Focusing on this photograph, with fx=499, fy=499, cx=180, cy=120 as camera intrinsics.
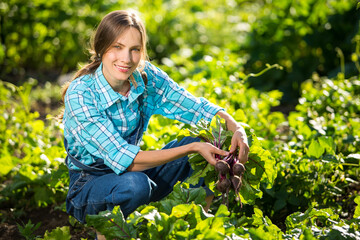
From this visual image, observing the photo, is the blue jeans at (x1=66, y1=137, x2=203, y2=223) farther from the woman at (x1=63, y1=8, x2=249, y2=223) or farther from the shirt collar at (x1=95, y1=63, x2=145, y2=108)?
the shirt collar at (x1=95, y1=63, x2=145, y2=108)

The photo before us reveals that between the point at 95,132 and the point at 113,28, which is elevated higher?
the point at 113,28

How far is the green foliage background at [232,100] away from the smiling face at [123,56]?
20.5 inches

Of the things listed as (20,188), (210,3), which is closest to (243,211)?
(20,188)

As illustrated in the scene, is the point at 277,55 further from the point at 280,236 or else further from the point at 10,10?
the point at 280,236

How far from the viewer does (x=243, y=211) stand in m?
2.73

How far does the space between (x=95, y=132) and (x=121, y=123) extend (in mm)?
247

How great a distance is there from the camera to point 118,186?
231 cm

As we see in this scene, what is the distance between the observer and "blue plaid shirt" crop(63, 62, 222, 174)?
2.30 metres

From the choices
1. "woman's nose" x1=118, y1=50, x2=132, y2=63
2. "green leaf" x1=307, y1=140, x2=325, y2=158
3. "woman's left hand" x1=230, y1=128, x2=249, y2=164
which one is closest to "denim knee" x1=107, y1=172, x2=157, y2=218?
"woman's left hand" x1=230, y1=128, x2=249, y2=164

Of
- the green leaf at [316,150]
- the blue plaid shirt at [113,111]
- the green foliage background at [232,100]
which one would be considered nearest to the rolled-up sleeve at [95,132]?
the blue plaid shirt at [113,111]

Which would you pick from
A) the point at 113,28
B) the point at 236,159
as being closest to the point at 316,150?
the point at 236,159

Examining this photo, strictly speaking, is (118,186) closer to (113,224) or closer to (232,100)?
(113,224)

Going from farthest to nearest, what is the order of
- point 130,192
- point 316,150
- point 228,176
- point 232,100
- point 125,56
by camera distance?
point 232,100 < point 316,150 < point 125,56 < point 130,192 < point 228,176

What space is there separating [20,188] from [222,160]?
5.22 ft
